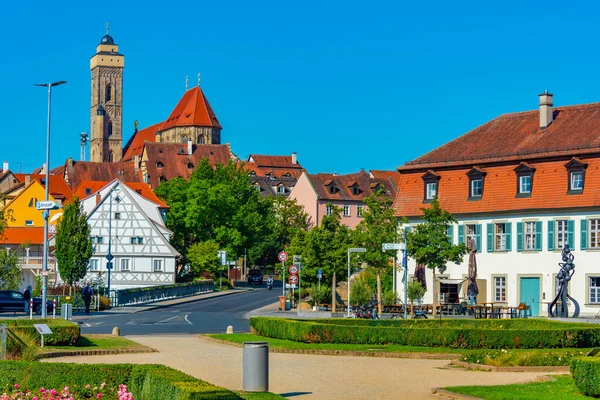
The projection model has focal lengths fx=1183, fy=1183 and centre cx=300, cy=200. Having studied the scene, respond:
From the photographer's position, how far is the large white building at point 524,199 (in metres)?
A: 60.7

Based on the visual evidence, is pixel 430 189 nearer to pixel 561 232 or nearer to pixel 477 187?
pixel 477 187

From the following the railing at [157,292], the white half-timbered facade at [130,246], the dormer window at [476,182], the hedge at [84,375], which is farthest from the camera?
the white half-timbered facade at [130,246]

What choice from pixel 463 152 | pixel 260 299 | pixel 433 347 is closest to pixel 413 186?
pixel 463 152

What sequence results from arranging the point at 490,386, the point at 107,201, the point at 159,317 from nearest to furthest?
the point at 490,386 < the point at 159,317 < the point at 107,201

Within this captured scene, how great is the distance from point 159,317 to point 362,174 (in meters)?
82.8

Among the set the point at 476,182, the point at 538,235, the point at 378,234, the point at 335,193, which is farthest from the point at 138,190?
the point at 538,235

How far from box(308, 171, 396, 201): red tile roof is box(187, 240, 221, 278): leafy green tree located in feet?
100

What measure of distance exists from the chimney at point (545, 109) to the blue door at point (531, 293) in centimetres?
907

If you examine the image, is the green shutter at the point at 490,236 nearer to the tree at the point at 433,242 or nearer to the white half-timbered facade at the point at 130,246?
the tree at the point at 433,242

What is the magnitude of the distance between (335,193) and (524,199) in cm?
7173

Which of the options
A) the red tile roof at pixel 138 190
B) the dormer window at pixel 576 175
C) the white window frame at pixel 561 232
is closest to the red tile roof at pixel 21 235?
the red tile roof at pixel 138 190

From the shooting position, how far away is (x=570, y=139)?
6278 centimetres

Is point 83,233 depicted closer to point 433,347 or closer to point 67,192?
point 433,347

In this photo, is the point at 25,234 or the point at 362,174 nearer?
the point at 25,234
